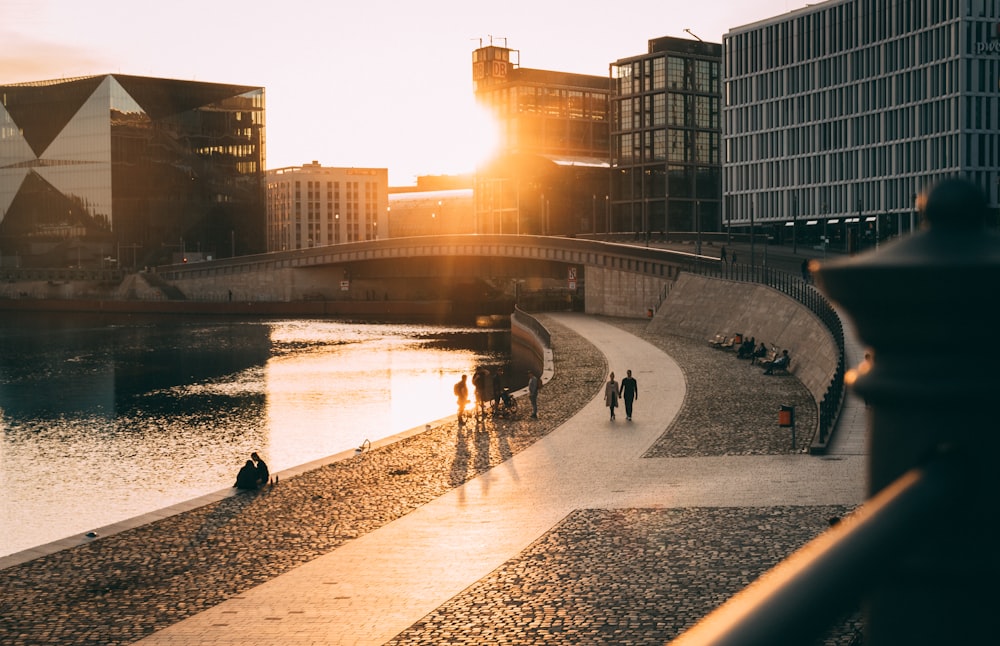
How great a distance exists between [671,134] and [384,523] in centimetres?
13744

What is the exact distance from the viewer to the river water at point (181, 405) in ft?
103

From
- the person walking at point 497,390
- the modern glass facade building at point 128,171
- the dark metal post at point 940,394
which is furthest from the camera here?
the modern glass facade building at point 128,171

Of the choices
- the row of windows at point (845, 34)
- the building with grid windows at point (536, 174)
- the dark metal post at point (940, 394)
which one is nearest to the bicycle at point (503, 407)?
the dark metal post at point (940, 394)

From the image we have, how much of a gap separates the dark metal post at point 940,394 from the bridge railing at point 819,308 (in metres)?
1.60

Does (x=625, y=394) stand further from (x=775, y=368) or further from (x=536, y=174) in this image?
(x=536, y=174)

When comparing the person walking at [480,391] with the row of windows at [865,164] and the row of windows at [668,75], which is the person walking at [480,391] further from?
the row of windows at [668,75]

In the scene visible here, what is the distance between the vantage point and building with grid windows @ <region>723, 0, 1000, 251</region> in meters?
103

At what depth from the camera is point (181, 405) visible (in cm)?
5184

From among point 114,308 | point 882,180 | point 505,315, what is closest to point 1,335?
point 114,308

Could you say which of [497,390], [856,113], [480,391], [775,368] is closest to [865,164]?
[856,113]

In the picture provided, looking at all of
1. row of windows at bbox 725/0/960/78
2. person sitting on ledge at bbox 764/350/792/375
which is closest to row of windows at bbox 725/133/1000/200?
row of windows at bbox 725/0/960/78

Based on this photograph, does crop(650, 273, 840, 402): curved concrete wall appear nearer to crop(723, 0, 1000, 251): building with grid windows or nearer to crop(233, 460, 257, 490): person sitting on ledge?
crop(233, 460, 257, 490): person sitting on ledge

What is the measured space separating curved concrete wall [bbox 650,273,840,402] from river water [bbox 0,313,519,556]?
13.1 metres

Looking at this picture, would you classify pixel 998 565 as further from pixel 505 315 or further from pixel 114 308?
pixel 114 308
